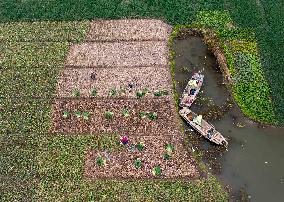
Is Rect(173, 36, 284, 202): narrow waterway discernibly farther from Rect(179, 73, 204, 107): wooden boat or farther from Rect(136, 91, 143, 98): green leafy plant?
Rect(136, 91, 143, 98): green leafy plant

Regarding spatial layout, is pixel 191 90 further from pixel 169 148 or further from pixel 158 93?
pixel 169 148

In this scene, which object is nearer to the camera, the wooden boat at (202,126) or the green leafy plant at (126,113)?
the wooden boat at (202,126)

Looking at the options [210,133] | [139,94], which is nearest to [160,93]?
[139,94]

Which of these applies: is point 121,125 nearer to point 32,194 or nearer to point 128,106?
point 128,106

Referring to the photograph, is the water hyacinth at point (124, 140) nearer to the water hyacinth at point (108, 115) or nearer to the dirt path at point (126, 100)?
the dirt path at point (126, 100)

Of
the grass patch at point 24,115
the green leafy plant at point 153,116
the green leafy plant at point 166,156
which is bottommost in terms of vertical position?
the grass patch at point 24,115

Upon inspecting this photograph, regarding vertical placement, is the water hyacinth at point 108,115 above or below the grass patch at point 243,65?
below

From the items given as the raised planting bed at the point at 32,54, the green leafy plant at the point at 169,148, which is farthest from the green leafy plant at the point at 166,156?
the raised planting bed at the point at 32,54
